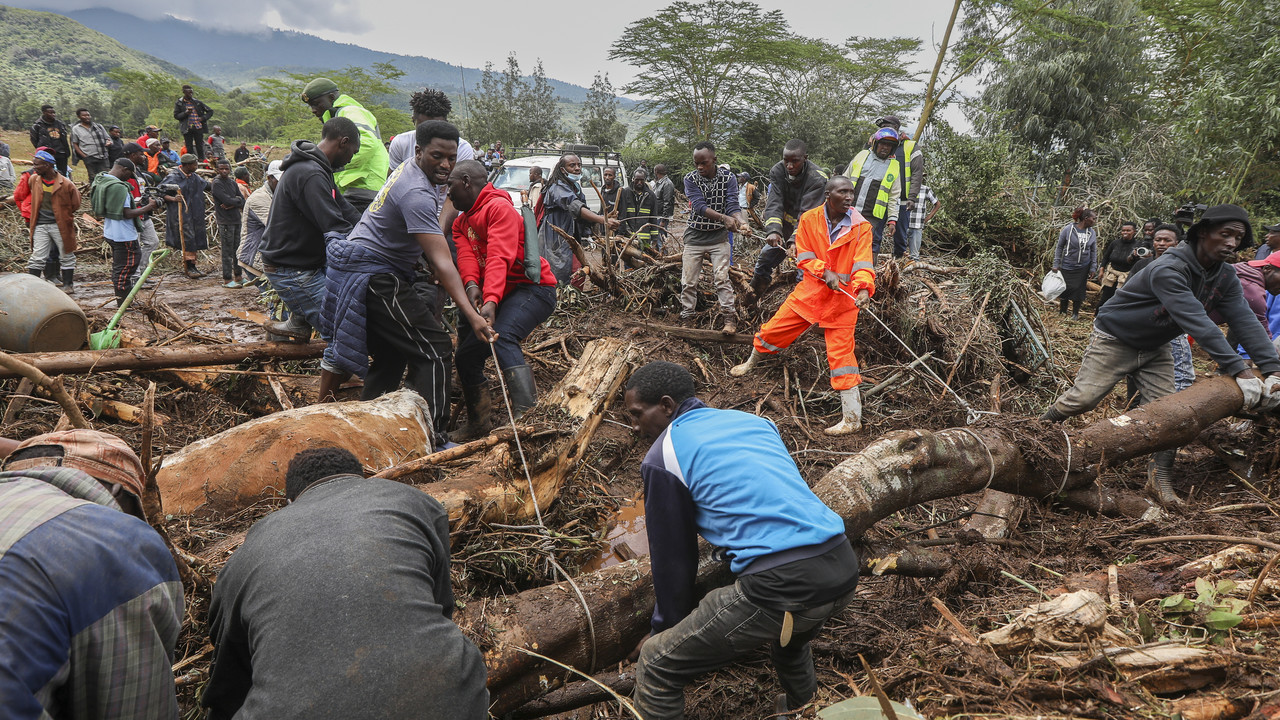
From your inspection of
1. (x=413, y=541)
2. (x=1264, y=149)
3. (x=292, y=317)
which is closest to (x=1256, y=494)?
(x=413, y=541)

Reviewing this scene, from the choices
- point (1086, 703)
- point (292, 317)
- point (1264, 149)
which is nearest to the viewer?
point (1086, 703)

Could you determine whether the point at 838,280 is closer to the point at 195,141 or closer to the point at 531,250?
the point at 531,250

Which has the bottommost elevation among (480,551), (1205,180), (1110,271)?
(480,551)

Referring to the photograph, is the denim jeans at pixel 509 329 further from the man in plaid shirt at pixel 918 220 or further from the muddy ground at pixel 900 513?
the man in plaid shirt at pixel 918 220

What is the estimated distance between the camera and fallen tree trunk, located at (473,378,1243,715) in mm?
2291

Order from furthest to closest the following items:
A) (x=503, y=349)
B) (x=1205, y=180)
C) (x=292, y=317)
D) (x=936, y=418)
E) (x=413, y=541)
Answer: (x=1205, y=180), (x=936, y=418), (x=292, y=317), (x=503, y=349), (x=413, y=541)

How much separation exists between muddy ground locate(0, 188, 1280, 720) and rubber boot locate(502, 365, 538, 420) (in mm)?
611

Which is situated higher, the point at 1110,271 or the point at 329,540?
the point at 1110,271

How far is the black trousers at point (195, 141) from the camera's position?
13.3 m

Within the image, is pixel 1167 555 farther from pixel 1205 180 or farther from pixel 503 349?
Answer: pixel 1205 180

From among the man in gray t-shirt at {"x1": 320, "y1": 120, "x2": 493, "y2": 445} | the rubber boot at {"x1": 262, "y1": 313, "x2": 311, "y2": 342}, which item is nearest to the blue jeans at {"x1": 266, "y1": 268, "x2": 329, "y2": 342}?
the rubber boot at {"x1": 262, "y1": 313, "x2": 311, "y2": 342}

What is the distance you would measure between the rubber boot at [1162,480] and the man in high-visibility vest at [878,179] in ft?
10.3

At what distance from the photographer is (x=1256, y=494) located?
365 centimetres

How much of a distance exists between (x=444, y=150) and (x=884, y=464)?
293 cm
